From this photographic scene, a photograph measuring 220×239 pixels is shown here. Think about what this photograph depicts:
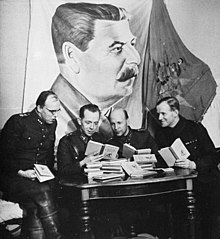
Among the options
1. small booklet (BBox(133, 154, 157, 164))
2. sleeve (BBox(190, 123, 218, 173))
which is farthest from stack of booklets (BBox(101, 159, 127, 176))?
sleeve (BBox(190, 123, 218, 173))

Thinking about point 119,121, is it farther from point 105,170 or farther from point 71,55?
point 71,55

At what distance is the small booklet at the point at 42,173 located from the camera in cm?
243

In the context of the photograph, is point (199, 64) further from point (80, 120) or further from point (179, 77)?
point (80, 120)

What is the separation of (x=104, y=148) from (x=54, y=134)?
0.99ft

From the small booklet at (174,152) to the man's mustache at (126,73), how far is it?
481 mm

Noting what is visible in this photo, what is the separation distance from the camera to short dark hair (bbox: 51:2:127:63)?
2.50m

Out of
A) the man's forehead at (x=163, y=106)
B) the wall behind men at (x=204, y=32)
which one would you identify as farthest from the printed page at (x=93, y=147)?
the wall behind men at (x=204, y=32)

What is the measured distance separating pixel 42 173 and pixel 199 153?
3.18ft

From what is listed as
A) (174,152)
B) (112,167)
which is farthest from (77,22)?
(174,152)

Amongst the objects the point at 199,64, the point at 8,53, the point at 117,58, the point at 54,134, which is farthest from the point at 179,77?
the point at 8,53

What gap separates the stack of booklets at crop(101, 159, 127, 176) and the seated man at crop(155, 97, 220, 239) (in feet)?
0.96

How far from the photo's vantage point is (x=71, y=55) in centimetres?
252

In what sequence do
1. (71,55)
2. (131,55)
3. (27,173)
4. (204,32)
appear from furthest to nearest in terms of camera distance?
1. (204,32)
2. (131,55)
3. (71,55)
4. (27,173)

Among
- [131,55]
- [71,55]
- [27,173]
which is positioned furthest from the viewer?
[131,55]
